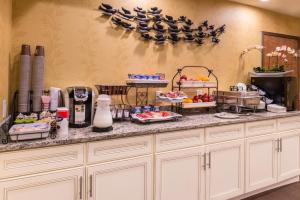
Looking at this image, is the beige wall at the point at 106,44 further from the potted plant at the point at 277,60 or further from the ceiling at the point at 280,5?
the potted plant at the point at 277,60

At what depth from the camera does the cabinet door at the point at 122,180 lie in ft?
5.21

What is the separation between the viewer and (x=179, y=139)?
6.36ft

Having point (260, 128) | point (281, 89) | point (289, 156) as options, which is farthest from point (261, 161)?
point (281, 89)

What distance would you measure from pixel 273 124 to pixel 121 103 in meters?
1.70

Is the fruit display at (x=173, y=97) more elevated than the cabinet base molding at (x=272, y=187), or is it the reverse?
the fruit display at (x=173, y=97)

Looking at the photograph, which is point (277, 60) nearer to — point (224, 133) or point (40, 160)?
point (224, 133)

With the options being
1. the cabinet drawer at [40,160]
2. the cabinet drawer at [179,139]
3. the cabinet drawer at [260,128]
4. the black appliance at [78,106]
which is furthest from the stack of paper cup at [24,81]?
the cabinet drawer at [260,128]

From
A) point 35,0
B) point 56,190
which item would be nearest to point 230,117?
point 56,190

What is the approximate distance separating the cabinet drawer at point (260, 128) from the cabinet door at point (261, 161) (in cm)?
5

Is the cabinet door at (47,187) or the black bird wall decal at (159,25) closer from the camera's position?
the cabinet door at (47,187)

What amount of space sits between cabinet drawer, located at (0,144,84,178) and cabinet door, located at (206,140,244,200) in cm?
119

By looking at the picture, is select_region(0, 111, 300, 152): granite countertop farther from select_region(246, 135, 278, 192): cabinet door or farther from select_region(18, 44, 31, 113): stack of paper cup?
select_region(18, 44, 31, 113): stack of paper cup

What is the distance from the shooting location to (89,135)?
5.21 feet

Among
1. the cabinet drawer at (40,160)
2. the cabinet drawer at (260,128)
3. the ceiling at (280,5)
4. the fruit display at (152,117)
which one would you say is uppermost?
the ceiling at (280,5)
